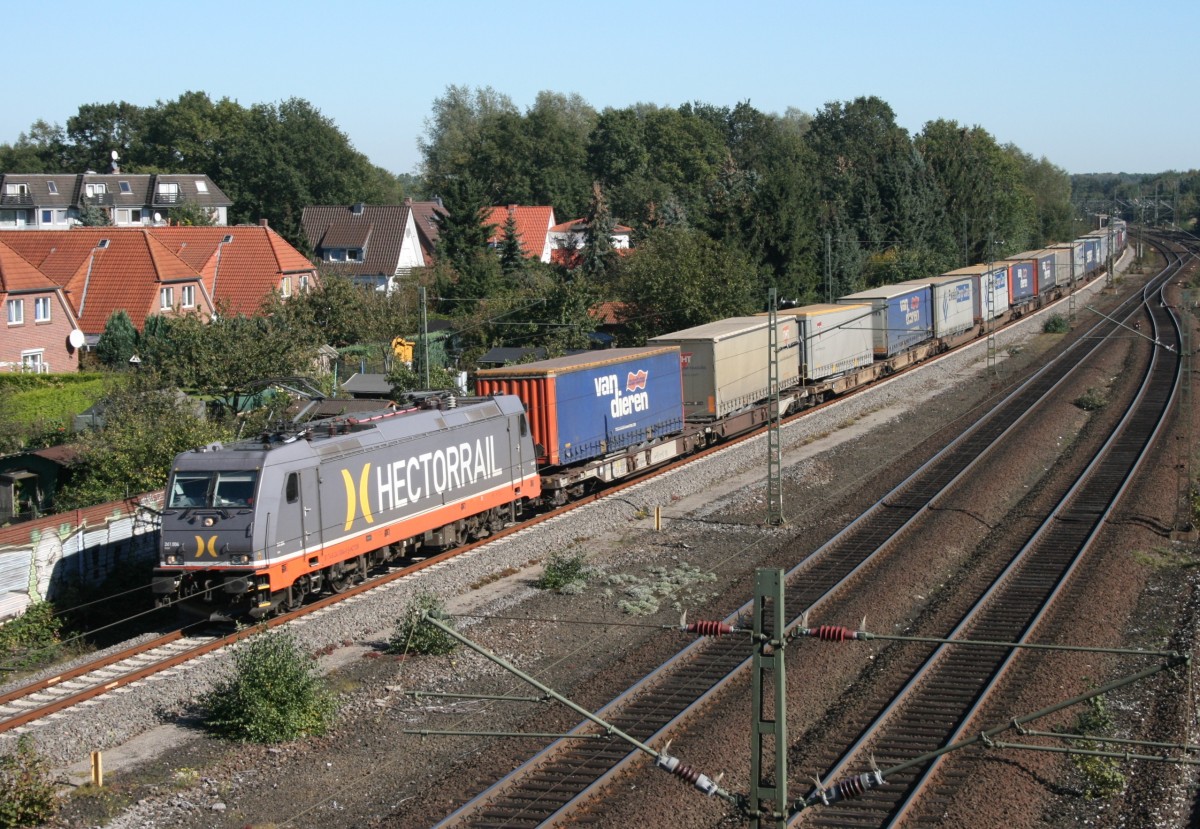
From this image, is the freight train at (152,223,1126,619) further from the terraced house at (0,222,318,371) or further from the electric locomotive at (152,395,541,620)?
the terraced house at (0,222,318,371)

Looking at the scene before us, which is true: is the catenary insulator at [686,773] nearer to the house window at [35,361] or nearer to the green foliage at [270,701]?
the green foliage at [270,701]

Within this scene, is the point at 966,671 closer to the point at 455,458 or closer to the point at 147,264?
the point at 455,458

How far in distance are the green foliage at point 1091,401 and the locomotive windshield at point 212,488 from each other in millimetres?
31578

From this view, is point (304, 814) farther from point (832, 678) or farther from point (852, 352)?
point (852, 352)

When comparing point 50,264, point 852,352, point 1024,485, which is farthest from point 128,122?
point 1024,485

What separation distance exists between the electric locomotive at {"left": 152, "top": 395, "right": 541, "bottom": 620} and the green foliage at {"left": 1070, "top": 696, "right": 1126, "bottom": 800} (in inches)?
458

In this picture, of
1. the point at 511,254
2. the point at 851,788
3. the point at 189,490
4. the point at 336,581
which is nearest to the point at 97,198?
the point at 511,254

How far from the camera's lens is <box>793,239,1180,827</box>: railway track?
13445 millimetres

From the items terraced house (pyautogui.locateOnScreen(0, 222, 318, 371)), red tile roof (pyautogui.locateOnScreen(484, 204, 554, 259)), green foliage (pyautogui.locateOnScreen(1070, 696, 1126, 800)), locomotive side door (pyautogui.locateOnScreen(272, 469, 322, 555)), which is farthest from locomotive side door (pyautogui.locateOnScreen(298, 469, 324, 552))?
red tile roof (pyautogui.locateOnScreen(484, 204, 554, 259))

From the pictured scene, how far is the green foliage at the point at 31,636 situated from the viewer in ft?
63.6

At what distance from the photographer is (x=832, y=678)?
17.1m

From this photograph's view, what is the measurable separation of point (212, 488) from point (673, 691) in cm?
785

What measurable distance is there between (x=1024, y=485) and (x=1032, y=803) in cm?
1876

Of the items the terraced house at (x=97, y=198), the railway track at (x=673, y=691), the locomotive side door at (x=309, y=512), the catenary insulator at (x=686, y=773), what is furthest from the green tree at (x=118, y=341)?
the terraced house at (x=97, y=198)
